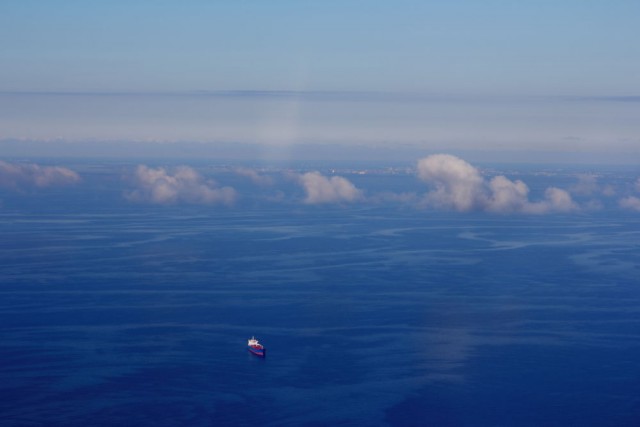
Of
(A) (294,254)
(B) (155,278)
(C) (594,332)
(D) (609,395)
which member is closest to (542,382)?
(D) (609,395)

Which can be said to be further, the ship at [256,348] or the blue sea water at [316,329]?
the ship at [256,348]

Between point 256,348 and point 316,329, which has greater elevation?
point 316,329

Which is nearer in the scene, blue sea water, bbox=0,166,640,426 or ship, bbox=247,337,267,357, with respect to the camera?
blue sea water, bbox=0,166,640,426

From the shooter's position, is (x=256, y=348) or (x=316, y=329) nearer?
(x=256, y=348)

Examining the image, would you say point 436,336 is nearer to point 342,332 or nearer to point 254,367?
point 342,332
